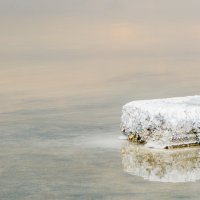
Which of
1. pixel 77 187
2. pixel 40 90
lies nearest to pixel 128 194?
pixel 77 187

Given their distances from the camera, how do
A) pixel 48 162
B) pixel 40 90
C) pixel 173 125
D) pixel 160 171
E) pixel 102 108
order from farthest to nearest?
pixel 40 90
pixel 102 108
pixel 173 125
pixel 48 162
pixel 160 171

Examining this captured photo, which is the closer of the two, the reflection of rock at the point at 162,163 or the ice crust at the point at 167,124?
the reflection of rock at the point at 162,163

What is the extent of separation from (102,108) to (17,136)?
12.7 feet

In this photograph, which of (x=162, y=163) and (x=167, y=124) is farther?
(x=167, y=124)

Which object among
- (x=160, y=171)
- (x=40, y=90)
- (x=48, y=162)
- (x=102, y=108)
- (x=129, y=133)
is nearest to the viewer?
(x=160, y=171)

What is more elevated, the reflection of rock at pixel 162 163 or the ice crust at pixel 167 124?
the ice crust at pixel 167 124

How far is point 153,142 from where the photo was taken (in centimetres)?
1274

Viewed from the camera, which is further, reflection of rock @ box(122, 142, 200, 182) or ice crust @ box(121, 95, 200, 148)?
ice crust @ box(121, 95, 200, 148)

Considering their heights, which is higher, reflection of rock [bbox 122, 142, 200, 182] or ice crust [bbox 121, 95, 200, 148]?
ice crust [bbox 121, 95, 200, 148]

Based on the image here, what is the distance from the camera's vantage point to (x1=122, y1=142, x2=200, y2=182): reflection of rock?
10.6m

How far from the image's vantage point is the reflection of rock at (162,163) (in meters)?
10.6

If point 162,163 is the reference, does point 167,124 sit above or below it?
above

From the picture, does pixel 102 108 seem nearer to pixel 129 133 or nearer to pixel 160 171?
pixel 129 133

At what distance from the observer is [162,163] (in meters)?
11.5
